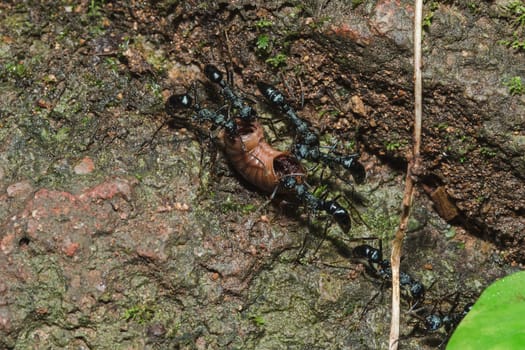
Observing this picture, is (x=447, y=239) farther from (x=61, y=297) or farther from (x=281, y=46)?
(x=61, y=297)

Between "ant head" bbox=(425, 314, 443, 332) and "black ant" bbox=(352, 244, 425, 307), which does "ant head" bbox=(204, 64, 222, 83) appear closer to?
"black ant" bbox=(352, 244, 425, 307)

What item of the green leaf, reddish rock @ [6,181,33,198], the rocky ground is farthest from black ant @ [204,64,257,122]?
the green leaf

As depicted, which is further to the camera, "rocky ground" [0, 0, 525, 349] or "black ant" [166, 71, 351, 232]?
"black ant" [166, 71, 351, 232]

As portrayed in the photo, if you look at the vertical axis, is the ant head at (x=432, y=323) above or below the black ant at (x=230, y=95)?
below

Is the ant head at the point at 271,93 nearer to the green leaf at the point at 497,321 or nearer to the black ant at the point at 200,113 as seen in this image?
the black ant at the point at 200,113

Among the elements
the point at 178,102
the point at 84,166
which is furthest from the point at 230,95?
the point at 84,166

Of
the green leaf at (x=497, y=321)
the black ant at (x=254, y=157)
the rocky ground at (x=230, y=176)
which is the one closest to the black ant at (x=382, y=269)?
the rocky ground at (x=230, y=176)

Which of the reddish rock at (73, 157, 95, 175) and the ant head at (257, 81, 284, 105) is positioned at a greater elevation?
the ant head at (257, 81, 284, 105)
